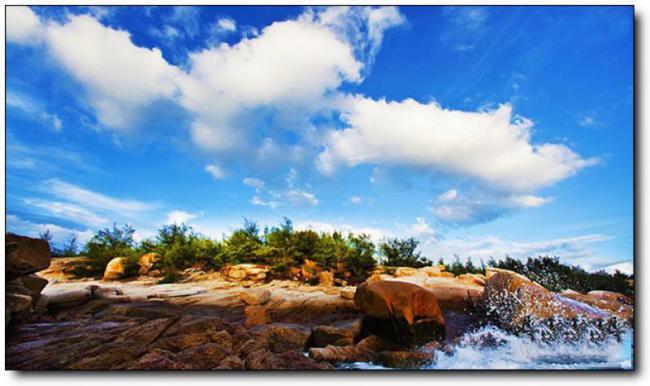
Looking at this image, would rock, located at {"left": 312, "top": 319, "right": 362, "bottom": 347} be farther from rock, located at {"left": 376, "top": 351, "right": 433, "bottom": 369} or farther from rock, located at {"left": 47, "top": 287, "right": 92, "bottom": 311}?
rock, located at {"left": 47, "top": 287, "right": 92, "bottom": 311}

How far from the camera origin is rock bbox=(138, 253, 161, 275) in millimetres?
4453

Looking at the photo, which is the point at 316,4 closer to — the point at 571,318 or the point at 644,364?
the point at 571,318

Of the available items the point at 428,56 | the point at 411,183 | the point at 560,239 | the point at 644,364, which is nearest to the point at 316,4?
the point at 428,56

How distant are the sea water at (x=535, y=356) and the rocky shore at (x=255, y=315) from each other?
0.12m

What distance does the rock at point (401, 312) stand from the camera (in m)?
3.67

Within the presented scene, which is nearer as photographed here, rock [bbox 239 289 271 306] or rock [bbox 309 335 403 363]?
rock [bbox 309 335 403 363]

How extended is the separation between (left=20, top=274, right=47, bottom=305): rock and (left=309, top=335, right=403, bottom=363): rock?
2988 millimetres

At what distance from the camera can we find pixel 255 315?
13.2ft

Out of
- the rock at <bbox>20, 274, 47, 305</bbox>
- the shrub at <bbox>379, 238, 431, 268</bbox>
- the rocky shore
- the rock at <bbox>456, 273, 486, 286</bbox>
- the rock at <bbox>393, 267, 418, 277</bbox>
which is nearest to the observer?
the rocky shore

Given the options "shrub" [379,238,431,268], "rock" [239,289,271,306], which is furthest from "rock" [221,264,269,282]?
"shrub" [379,238,431,268]

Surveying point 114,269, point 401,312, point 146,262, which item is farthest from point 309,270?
point 114,269

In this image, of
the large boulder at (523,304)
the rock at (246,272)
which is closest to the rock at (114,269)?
the rock at (246,272)

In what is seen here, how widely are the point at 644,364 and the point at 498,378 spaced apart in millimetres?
1408

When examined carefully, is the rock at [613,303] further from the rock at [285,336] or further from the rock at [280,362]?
the rock at [285,336]
